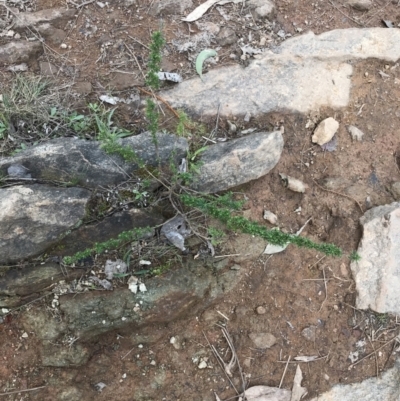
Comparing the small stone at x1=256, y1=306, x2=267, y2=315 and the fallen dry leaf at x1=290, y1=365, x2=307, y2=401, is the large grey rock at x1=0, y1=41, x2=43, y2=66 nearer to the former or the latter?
the small stone at x1=256, y1=306, x2=267, y2=315

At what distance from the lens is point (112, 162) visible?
2.89 metres

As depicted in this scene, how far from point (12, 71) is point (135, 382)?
2212 mm

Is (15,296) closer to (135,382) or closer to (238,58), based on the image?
(135,382)

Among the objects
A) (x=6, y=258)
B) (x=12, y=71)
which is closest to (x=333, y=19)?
(x=12, y=71)

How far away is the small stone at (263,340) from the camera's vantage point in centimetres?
301

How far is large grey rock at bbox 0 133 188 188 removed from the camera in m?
2.86

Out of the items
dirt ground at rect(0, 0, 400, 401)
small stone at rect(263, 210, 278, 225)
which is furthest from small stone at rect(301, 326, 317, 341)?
small stone at rect(263, 210, 278, 225)

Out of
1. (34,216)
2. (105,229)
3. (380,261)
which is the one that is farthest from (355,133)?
(34,216)

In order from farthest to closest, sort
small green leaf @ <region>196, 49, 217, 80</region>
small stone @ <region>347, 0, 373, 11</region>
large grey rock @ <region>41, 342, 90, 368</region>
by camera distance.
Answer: small stone @ <region>347, 0, 373, 11</region>, small green leaf @ <region>196, 49, 217, 80</region>, large grey rock @ <region>41, 342, 90, 368</region>

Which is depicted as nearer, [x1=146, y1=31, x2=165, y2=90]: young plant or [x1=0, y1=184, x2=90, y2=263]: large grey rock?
[x1=146, y1=31, x2=165, y2=90]: young plant

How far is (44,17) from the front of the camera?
3449mm

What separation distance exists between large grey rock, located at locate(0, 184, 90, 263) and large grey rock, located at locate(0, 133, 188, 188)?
11 cm

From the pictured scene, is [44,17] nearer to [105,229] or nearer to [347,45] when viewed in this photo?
[105,229]

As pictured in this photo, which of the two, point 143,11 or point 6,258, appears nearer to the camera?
point 6,258
